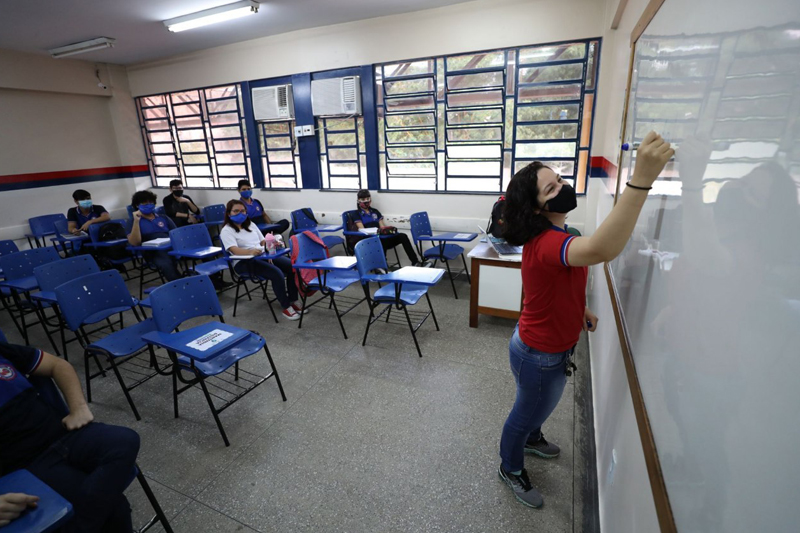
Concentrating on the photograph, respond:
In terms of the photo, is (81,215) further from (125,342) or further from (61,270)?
(125,342)

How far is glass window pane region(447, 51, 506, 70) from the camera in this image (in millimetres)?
4682

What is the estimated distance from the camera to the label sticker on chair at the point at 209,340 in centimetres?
224

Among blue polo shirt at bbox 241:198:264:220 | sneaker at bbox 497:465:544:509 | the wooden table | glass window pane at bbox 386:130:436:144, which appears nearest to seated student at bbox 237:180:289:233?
blue polo shirt at bbox 241:198:264:220

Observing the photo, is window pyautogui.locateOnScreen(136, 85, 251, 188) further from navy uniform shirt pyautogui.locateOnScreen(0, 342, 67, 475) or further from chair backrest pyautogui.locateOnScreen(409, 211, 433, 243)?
navy uniform shirt pyautogui.locateOnScreen(0, 342, 67, 475)

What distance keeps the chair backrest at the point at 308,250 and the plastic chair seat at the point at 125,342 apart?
1554mm

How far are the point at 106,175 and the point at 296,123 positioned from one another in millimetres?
4566

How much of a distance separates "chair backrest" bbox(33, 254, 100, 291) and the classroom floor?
76cm

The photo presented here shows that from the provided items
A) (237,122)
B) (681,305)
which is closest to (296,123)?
(237,122)

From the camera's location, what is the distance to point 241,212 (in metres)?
4.33

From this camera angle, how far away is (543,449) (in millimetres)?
2213

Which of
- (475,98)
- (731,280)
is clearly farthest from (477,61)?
(731,280)

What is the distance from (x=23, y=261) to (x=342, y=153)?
13.4ft

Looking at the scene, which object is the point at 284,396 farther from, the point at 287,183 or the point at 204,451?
the point at 287,183

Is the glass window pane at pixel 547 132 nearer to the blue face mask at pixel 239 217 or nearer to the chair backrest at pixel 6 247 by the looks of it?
the blue face mask at pixel 239 217
